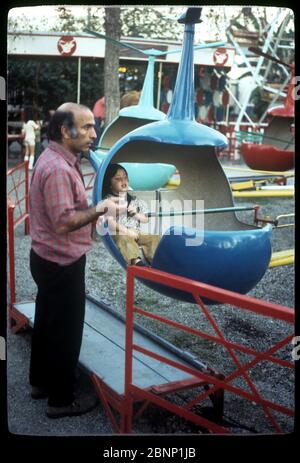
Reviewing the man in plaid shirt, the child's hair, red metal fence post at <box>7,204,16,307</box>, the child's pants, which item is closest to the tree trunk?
red metal fence post at <box>7,204,16,307</box>

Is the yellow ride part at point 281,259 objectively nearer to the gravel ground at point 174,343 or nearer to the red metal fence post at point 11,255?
the gravel ground at point 174,343

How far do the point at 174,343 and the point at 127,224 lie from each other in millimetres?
989

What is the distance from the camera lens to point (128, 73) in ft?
15.9

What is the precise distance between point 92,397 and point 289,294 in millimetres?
1905

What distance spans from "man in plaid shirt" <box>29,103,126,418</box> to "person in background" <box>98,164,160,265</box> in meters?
0.28

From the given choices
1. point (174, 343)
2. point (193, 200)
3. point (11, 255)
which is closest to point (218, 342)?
point (174, 343)

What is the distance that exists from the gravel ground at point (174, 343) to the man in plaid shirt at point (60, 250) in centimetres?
9

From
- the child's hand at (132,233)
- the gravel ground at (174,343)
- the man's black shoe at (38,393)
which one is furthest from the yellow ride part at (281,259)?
→ the man's black shoe at (38,393)

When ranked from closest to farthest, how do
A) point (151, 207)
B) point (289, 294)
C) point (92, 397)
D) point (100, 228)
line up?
point (92, 397)
point (100, 228)
point (151, 207)
point (289, 294)

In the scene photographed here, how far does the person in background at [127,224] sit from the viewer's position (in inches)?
103

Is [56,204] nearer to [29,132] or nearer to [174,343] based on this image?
[29,132]
